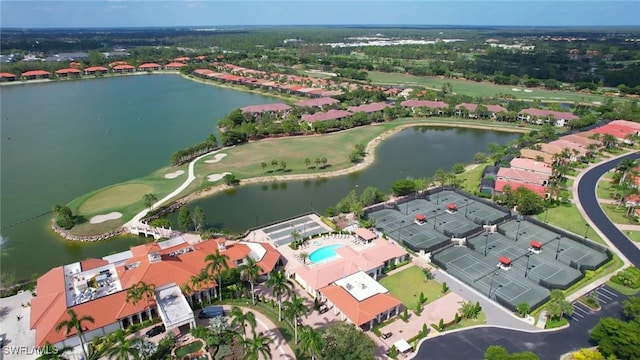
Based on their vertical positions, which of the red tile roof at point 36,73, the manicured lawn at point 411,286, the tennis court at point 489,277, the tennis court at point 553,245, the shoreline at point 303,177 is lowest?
the manicured lawn at point 411,286

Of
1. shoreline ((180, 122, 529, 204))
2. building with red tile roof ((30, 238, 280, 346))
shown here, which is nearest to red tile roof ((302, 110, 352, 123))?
shoreline ((180, 122, 529, 204))

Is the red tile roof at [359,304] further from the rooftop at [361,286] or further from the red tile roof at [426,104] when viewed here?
the red tile roof at [426,104]

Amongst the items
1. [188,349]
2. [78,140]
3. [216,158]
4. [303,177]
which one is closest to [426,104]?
[303,177]

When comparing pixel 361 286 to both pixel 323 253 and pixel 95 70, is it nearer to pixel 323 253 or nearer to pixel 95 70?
pixel 323 253

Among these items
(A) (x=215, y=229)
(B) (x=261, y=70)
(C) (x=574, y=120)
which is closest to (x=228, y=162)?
(A) (x=215, y=229)

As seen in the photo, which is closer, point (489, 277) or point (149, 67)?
point (489, 277)

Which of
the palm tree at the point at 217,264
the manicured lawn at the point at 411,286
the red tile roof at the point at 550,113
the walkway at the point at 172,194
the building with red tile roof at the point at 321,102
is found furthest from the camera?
the building with red tile roof at the point at 321,102

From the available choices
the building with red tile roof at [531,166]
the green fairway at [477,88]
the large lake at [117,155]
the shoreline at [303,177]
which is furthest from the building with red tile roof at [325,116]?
the green fairway at [477,88]
